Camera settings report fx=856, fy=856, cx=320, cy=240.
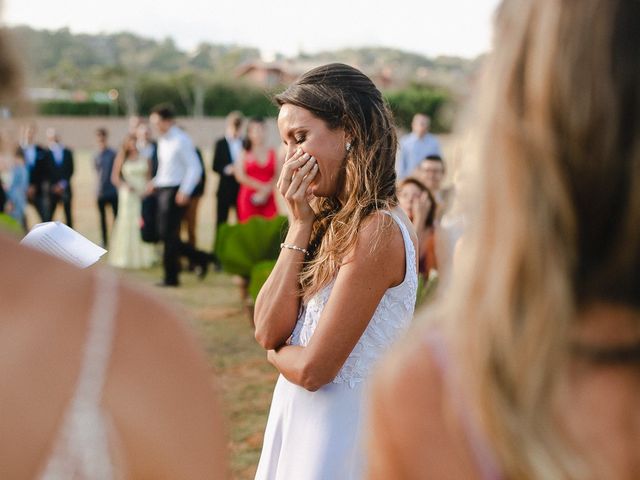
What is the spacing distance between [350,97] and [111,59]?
103 meters

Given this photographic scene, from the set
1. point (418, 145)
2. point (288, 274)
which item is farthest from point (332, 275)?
point (418, 145)

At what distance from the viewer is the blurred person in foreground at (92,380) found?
829 millimetres

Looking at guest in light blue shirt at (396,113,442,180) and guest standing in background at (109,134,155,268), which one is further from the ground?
guest in light blue shirt at (396,113,442,180)

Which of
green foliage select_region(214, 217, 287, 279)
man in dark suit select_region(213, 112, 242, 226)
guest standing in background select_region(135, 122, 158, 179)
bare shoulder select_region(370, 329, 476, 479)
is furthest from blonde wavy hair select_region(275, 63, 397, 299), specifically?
man in dark suit select_region(213, 112, 242, 226)

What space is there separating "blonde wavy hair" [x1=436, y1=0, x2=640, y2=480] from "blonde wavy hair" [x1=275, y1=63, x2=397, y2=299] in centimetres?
163

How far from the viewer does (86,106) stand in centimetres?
5569

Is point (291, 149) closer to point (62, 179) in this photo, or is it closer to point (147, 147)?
point (147, 147)

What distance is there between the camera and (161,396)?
0.91 meters

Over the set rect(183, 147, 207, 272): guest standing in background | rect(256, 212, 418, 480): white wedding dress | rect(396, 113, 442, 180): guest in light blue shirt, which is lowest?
rect(183, 147, 207, 272): guest standing in background

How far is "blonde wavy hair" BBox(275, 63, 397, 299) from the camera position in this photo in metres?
2.70

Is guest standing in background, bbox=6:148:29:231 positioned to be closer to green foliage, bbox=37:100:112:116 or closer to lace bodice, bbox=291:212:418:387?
lace bodice, bbox=291:212:418:387

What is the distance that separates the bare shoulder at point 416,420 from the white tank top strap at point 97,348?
38cm

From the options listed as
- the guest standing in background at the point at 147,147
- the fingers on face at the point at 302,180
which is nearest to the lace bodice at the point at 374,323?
the fingers on face at the point at 302,180

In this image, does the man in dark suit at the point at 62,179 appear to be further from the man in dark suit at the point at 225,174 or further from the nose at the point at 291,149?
the nose at the point at 291,149
